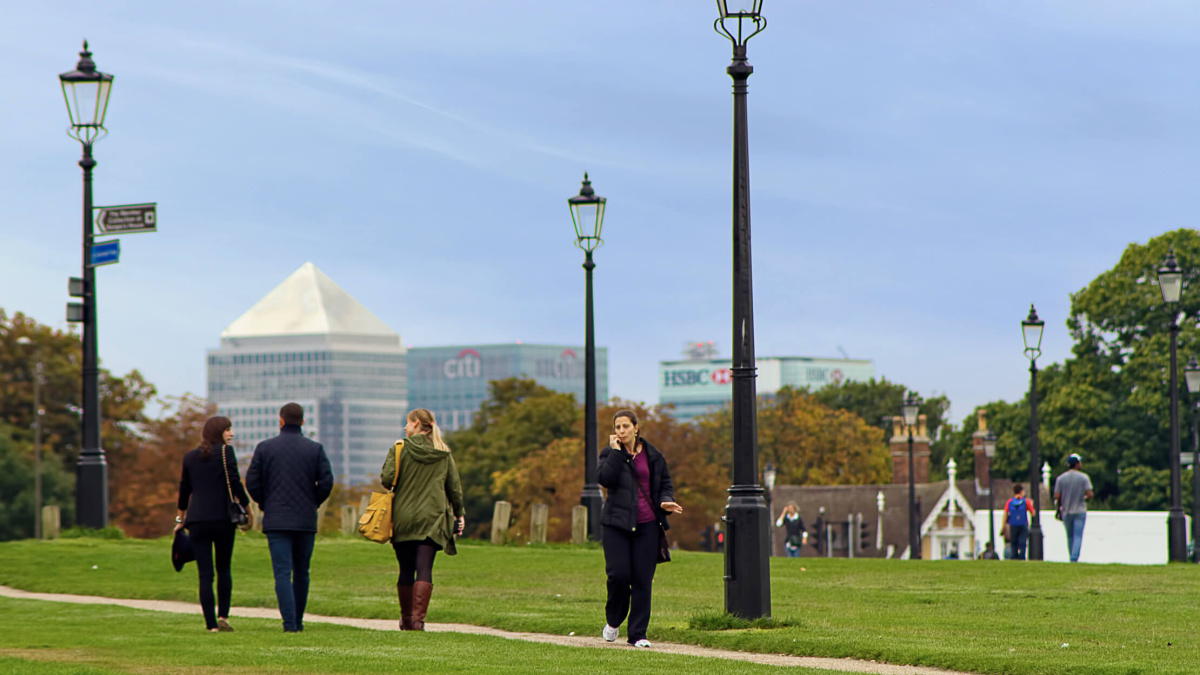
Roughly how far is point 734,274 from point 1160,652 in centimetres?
442

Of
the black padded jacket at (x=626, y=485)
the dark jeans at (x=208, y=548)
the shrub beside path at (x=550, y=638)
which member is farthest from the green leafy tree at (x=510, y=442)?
the black padded jacket at (x=626, y=485)

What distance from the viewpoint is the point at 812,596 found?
1766cm

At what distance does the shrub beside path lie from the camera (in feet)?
37.3

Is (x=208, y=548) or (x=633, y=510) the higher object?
(x=633, y=510)

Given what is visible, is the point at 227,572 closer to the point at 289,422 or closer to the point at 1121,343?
the point at 289,422

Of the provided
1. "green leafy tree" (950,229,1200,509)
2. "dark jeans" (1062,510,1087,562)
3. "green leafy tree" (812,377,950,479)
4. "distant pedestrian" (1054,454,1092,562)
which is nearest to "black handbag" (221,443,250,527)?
"distant pedestrian" (1054,454,1092,562)

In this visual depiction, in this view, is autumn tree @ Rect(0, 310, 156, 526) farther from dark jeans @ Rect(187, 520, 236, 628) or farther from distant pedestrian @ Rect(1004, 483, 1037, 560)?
dark jeans @ Rect(187, 520, 236, 628)

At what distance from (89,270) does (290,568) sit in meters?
11.8

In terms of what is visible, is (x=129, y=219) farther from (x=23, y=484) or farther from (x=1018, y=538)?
(x=23, y=484)

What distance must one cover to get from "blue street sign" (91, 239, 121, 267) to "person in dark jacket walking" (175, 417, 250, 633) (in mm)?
10711

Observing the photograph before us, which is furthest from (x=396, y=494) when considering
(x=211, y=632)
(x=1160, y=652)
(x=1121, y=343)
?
(x=1121, y=343)

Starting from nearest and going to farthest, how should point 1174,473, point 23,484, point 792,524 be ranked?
point 1174,473 → point 792,524 → point 23,484

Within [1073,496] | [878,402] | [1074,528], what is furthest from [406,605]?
[878,402]

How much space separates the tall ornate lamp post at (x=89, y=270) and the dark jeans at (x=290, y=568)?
10.4m
